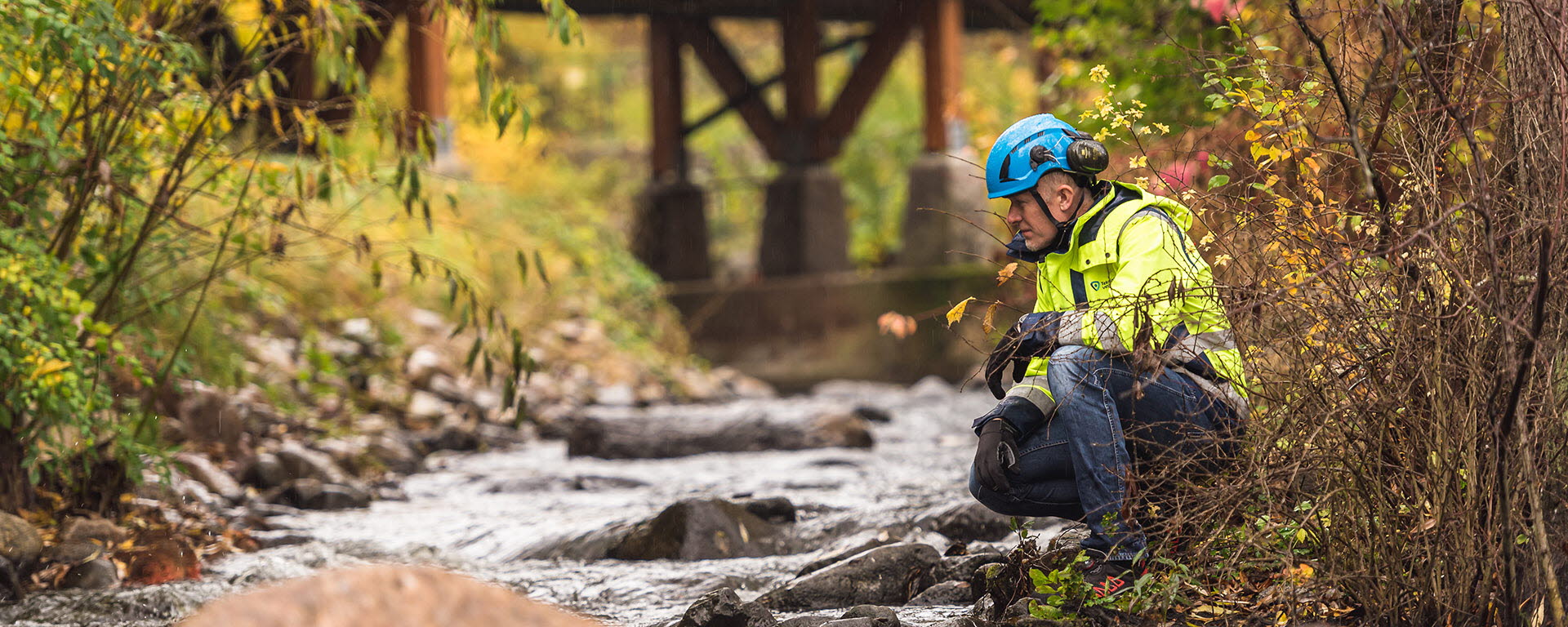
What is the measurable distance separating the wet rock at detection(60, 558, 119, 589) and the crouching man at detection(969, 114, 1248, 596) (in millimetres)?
3197

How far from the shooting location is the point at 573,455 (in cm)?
898

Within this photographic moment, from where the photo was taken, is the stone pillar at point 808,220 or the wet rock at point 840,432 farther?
the stone pillar at point 808,220

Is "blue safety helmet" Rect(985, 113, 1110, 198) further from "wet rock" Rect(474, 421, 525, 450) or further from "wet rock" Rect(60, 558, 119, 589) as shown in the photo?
"wet rock" Rect(474, 421, 525, 450)

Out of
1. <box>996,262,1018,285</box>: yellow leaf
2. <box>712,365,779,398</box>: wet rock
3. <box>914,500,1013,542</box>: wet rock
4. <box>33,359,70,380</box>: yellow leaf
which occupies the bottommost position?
<box>712,365,779,398</box>: wet rock

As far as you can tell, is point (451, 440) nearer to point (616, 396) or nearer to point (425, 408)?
point (425, 408)

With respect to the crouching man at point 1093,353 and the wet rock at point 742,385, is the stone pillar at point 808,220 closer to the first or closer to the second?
the wet rock at point 742,385

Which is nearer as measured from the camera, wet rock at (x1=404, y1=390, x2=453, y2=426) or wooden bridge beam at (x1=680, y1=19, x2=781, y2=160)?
wet rock at (x1=404, y1=390, x2=453, y2=426)

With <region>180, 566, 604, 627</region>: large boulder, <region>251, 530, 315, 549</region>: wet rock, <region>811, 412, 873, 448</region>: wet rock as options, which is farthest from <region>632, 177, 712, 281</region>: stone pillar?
<region>180, 566, 604, 627</region>: large boulder

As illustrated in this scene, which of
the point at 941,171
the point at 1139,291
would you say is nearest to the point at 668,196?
the point at 941,171

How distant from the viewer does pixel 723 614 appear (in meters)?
3.81

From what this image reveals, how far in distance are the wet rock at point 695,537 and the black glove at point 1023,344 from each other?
6.51ft

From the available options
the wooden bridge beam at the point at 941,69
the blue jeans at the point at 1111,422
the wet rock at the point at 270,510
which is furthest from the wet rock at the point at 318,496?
the wooden bridge beam at the point at 941,69

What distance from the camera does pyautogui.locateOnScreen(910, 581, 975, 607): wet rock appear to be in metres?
4.16

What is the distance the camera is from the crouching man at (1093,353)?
335 centimetres
